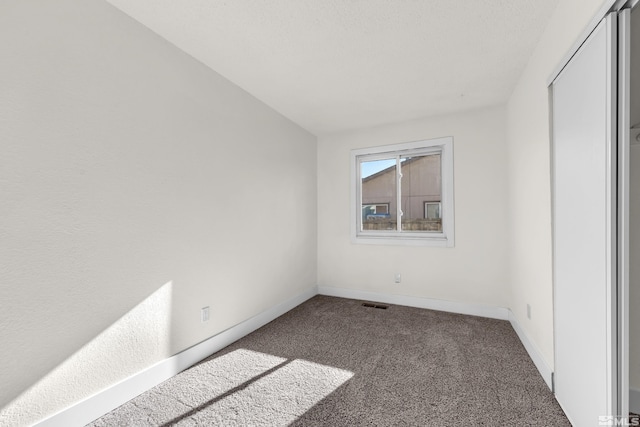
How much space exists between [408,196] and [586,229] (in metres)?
2.42

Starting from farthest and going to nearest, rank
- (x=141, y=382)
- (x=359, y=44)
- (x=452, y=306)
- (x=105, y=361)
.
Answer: (x=452, y=306)
(x=359, y=44)
(x=141, y=382)
(x=105, y=361)

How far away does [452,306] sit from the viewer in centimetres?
334

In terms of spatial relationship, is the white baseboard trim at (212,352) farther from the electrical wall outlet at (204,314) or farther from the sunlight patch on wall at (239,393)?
the electrical wall outlet at (204,314)

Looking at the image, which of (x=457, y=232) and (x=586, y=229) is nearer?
(x=586, y=229)

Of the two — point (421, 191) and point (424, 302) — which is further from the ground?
point (421, 191)

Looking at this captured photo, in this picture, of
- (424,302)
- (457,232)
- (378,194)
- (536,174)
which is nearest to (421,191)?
(378,194)

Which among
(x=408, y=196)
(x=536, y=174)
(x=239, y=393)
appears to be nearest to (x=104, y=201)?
(x=239, y=393)

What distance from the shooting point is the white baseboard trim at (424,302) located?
10.3 feet

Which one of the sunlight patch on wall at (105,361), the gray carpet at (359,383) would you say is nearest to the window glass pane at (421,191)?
the gray carpet at (359,383)

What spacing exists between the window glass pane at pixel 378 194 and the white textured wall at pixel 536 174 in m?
1.43

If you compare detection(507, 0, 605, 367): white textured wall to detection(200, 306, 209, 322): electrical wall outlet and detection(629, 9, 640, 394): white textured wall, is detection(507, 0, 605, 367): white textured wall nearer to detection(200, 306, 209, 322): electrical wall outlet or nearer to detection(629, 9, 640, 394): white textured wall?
detection(629, 9, 640, 394): white textured wall

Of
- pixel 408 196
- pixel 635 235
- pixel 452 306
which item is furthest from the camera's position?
pixel 408 196

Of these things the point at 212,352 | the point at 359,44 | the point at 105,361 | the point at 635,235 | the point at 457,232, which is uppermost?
the point at 359,44

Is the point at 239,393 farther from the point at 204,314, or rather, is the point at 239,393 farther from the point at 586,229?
the point at 586,229
